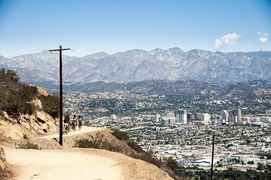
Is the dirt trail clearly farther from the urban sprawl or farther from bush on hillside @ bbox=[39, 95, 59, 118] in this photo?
the urban sprawl

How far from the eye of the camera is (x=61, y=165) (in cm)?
2262

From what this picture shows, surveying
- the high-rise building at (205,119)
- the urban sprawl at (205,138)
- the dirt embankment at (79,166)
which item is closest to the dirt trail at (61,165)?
the dirt embankment at (79,166)

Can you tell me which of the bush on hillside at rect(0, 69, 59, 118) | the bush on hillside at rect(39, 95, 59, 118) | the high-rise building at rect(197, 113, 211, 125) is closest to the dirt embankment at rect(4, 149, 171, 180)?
the bush on hillside at rect(0, 69, 59, 118)

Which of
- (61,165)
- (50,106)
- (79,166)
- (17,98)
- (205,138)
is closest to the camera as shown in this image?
(79,166)

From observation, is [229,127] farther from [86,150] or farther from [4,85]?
[86,150]

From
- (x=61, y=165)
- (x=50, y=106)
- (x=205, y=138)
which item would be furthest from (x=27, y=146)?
(x=205, y=138)

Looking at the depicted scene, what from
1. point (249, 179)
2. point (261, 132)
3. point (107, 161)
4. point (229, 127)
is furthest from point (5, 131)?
point (229, 127)

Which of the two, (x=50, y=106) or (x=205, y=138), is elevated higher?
(x=50, y=106)

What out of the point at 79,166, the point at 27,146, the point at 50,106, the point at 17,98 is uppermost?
the point at 17,98

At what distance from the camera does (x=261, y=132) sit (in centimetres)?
15975

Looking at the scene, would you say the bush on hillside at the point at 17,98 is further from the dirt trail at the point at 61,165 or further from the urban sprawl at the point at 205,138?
the urban sprawl at the point at 205,138

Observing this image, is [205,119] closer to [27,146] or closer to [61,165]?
[27,146]

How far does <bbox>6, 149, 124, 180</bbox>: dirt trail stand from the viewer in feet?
65.5

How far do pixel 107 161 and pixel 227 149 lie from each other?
10563 cm
